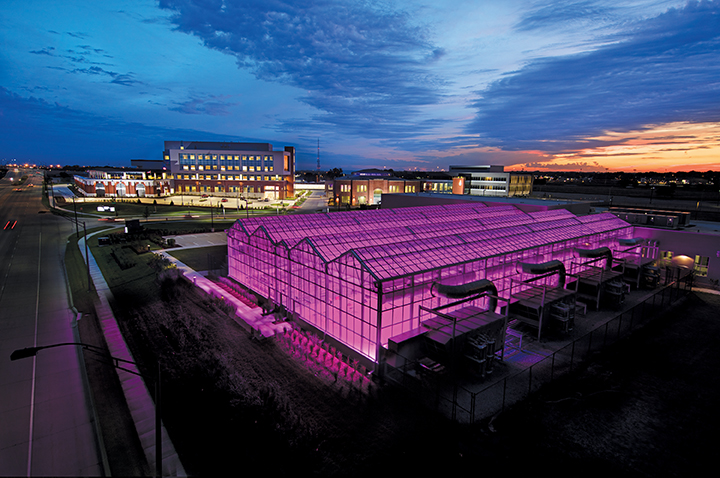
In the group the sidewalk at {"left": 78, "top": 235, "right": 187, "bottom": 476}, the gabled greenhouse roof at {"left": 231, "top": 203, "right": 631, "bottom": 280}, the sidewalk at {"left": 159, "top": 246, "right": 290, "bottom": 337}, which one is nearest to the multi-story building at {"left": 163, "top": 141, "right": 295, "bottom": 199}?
the gabled greenhouse roof at {"left": 231, "top": 203, "right": 631, "bottom": 280}

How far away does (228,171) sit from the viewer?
455ft

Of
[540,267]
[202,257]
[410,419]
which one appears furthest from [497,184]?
[410,419]

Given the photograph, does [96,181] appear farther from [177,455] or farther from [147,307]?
[177,455]

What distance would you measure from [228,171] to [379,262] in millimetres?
130019

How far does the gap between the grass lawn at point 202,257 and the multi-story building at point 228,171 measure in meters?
84.7

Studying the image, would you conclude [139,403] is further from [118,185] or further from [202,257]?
[118,185]

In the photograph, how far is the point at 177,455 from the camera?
15.4 meters

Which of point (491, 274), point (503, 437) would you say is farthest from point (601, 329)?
point (503, 437)

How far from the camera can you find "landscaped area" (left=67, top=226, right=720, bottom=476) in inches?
599

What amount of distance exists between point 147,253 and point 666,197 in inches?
5832

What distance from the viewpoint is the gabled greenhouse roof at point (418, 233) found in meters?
25.1

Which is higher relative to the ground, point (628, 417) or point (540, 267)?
point (540, 267)

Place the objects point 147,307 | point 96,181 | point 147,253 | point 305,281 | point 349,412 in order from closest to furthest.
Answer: point 349,412 → point 305,281 → point 147,307 → point 147,253 → point 96,181

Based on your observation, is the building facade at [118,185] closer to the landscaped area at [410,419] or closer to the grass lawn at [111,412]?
the grass lawn at [111,412]
